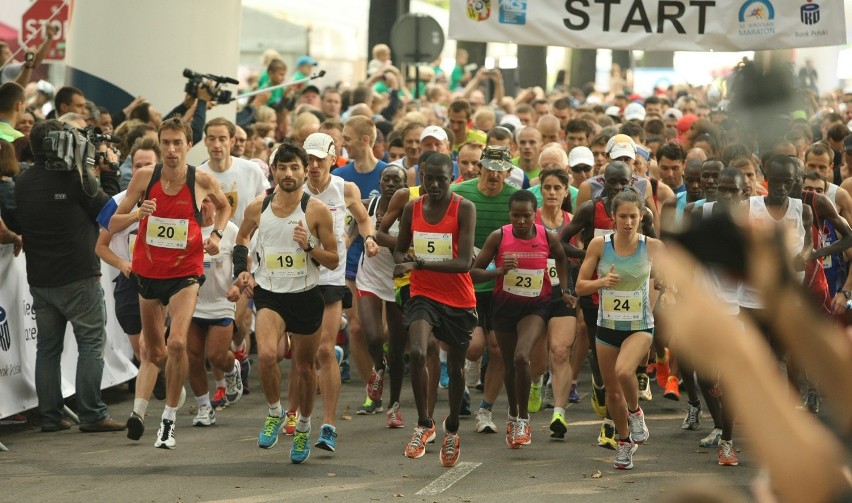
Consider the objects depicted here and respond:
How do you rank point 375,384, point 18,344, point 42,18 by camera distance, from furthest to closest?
point 42,18, point 375,384, point 18,344

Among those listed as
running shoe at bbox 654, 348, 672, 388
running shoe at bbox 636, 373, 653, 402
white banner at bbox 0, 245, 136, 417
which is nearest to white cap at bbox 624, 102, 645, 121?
running shoe at bbox 654, 348, 672, 388

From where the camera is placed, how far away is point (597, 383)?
10.3 meters

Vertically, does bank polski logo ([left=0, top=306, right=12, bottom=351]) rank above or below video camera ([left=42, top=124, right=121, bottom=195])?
below

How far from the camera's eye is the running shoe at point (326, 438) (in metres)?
9.49

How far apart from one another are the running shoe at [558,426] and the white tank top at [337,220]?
1.76 meters

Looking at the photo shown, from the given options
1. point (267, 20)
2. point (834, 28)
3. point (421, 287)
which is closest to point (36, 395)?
point (421, 287)

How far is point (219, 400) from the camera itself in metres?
11.5

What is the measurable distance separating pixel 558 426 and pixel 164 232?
9.96 ft

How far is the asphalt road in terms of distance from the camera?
837cm

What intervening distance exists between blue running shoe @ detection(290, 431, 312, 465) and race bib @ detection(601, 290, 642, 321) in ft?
6.81

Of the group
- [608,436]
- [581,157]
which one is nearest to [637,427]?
[608,436]

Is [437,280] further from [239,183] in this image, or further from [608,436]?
[239,183]

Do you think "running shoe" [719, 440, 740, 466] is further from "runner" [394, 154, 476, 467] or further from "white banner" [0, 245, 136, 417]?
"white banner" [0, 245, 136, 417]

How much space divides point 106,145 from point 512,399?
409cm
